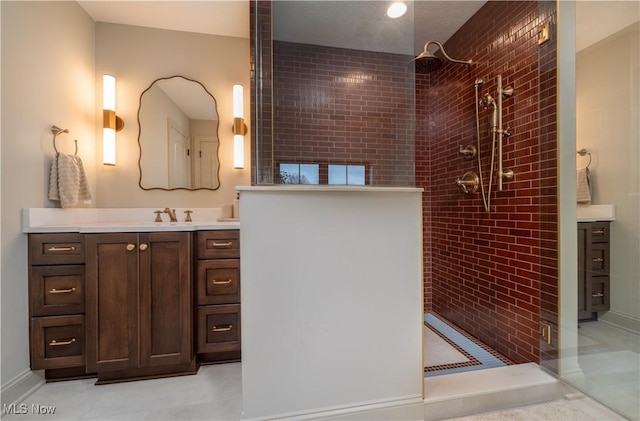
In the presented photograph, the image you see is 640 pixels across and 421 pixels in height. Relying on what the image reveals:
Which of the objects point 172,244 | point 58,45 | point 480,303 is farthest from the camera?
point 480,303

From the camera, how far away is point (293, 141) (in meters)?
1.67

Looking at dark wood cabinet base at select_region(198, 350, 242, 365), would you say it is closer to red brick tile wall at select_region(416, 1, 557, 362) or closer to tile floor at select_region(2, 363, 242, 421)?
tile floor at select_region(2, 363, 242, 421)

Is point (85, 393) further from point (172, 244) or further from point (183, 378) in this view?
point (172, 244)

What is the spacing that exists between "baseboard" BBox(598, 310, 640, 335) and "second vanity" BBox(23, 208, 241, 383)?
2.29 meters

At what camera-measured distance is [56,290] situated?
1.57 metres

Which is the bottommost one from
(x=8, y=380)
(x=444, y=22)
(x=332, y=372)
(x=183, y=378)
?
(x=183, y=378)

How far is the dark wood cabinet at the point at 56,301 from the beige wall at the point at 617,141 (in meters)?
2.95

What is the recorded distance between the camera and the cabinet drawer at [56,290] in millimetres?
1550

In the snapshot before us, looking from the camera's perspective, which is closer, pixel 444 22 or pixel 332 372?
pixel 332 372

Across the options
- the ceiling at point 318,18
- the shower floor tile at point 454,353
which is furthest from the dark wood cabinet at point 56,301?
the shower floor tile at point 454,353

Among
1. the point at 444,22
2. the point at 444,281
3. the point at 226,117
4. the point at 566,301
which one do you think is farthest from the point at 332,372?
the point at 444,22

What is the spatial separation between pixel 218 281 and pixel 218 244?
234 mm

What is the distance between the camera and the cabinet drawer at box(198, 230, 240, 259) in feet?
5.61

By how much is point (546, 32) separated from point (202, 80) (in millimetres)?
2407
